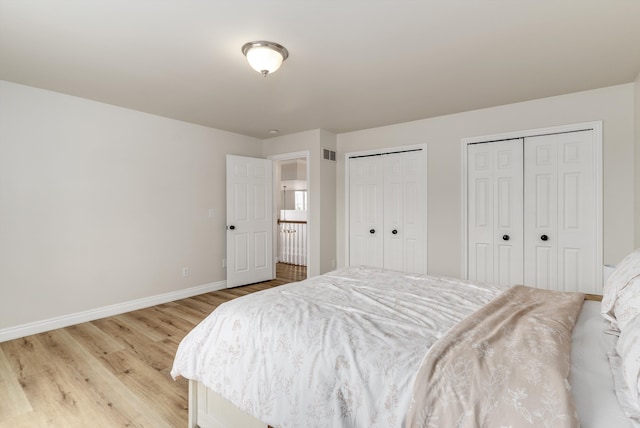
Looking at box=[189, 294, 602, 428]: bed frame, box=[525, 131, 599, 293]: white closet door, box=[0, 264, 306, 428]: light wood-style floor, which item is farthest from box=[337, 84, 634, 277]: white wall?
box=[189, 294, 602, 428]: bed frame

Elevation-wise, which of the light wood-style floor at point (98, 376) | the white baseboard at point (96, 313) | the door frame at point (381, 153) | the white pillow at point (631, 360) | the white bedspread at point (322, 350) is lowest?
the light wood-style floor at point (98, 376)

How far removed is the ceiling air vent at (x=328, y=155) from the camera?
482 cm

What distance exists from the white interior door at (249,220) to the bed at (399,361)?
3.05 meters

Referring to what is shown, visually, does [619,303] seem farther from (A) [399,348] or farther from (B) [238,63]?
(B) [238,63]

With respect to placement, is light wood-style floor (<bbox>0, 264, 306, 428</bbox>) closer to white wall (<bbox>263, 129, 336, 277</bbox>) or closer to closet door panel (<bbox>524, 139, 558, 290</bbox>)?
white wall (<bbox>263, 129, 336, 277</bbox>)

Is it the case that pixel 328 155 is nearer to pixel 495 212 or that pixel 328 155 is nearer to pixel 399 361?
pixel 495 212

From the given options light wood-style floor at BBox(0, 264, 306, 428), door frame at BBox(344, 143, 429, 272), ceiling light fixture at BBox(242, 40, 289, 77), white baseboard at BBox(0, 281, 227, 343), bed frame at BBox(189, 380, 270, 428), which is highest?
ceiling light fixture at BBox(242, 40, 289, 77)

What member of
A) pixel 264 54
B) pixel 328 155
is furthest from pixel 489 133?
pixel 264 54

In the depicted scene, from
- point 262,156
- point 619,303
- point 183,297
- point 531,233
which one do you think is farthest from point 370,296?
point 262,156

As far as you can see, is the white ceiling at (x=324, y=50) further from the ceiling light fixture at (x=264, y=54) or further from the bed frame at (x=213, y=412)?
the bed frame at (x=213, y=412)

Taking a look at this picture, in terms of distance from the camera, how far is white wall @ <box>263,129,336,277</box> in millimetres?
4734

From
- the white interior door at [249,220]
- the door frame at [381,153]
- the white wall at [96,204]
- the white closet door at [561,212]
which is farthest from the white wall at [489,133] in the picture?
the white wall at [96,204]

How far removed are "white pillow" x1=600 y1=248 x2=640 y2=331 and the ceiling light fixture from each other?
7.87ft

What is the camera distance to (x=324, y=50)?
239 cm
